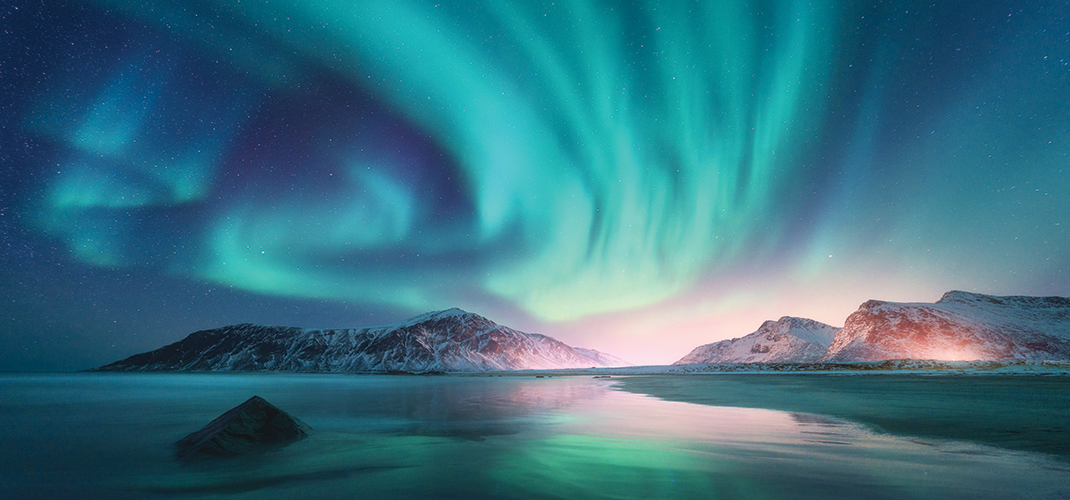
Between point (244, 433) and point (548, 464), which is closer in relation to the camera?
point (548, 464)

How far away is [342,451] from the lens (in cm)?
1055

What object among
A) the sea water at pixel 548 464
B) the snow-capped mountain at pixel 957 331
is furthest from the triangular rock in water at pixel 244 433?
the snow-capped mountain at pixel 957 331

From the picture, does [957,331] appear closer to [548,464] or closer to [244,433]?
[548,464]

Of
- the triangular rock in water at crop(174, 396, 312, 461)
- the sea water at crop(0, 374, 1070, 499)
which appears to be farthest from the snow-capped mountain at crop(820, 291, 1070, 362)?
the triangular rock in water at crop(174, 396, 312, 461)

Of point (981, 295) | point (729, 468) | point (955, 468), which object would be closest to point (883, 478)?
point (955, 468)

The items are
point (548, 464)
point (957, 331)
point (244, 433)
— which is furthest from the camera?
point (957, 331)

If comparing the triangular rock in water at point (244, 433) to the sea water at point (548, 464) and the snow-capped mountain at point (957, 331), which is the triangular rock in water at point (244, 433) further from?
the snow-capped mountain at point (957, 331)

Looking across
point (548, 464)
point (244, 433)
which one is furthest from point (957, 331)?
point (244, 433)

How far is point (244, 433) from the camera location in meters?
10.6

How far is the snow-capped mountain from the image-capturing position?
Answer: 13100 centimetres

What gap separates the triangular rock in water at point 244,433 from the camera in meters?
9.84

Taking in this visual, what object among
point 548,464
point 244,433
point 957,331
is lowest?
point 548,464

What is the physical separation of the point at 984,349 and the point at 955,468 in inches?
7321

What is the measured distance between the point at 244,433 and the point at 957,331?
8012 inches
